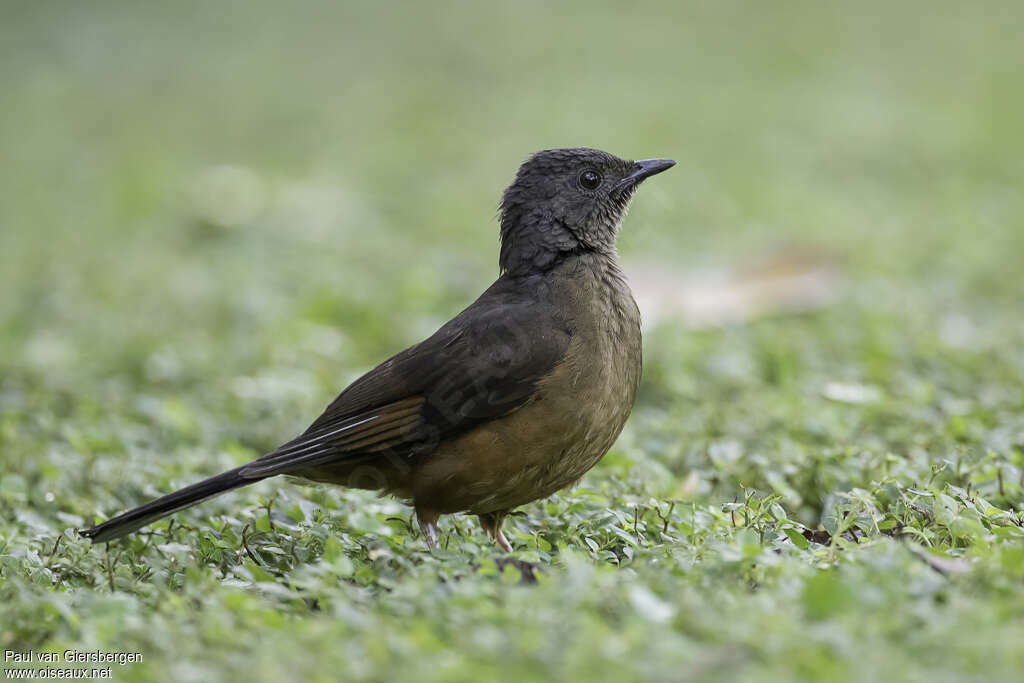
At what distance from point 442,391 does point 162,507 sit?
108 centimetres

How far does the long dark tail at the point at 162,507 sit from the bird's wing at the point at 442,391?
0.28 ft

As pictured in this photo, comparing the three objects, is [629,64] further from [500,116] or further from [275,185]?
[275,185]

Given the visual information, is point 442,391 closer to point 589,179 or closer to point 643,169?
point 589,179

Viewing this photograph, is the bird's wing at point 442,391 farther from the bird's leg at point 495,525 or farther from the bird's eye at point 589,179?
the bird's eye at point 589,179

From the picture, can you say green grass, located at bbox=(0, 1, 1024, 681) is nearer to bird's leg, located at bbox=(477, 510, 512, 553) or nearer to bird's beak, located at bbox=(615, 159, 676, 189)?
bird's leg, located at bbox=(477, 510, 512, 553)

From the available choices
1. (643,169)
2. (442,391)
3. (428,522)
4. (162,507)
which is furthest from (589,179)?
(162,507)

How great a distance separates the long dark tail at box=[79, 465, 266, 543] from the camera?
13.9ft

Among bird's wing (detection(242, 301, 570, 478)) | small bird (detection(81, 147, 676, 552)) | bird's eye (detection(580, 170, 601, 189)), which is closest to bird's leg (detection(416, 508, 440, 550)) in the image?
small bird (detection(81, 147, 676, 552))

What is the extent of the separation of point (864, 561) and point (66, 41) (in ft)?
62.4

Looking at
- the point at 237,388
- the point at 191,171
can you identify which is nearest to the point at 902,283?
the point at 237,388

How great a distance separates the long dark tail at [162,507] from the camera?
424 cm

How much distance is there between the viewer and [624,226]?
557 centimetres

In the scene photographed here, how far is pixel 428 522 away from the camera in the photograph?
4508mm

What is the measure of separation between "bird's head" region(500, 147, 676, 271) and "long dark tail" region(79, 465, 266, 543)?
1423 mm
